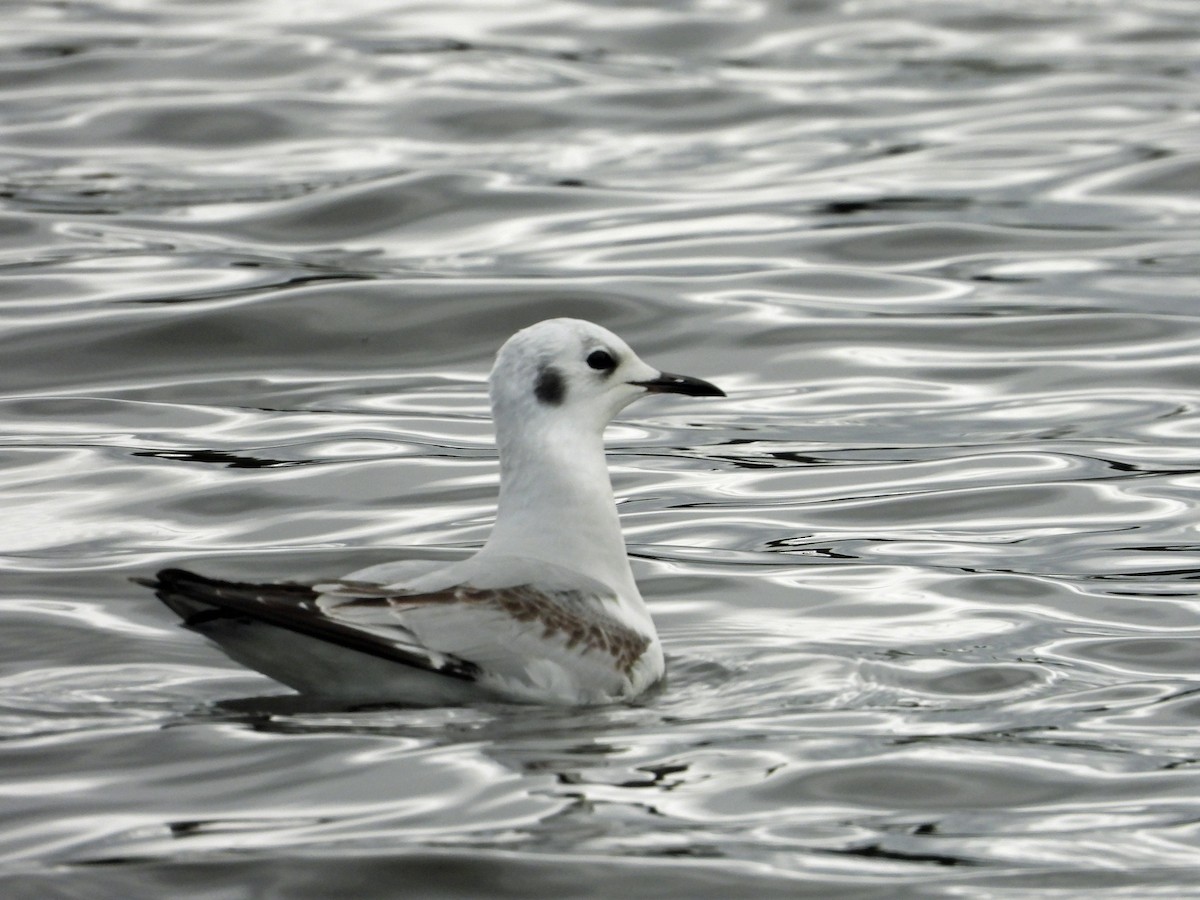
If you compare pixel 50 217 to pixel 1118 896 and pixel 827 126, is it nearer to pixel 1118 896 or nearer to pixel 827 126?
pixel 827 126

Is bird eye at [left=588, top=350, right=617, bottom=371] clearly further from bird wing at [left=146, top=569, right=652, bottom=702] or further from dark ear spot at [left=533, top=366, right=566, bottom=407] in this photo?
bird wing at [left=146, top=569, right=652, bottom=702]

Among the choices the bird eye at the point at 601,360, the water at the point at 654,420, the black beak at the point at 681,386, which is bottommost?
the water at the point at 654,420

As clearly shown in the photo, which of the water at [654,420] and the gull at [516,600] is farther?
the gull at [516,600]

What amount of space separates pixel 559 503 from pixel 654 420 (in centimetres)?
470

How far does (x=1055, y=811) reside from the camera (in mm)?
5980

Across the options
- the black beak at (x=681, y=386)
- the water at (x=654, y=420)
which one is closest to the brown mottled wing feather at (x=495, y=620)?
the water at (x=654, y=420)

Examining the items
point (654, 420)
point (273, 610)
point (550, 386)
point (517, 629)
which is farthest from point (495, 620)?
point (654, 420)

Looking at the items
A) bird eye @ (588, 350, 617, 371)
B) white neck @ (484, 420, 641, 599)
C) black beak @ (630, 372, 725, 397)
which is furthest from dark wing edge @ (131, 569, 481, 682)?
black beak @ (630, 372, 725, 397)

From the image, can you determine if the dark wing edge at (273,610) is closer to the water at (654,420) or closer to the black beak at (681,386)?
the water at (654,420)

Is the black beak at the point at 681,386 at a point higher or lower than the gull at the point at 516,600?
higher

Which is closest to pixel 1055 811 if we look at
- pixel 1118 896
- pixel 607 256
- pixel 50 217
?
pixel 1118 896

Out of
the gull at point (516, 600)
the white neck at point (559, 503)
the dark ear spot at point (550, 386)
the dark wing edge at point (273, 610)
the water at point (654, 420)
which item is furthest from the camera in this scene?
the dark ear spot at point (550, 386)

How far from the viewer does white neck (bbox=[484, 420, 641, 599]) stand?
288 inches

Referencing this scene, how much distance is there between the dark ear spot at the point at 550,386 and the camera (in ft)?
24.4
